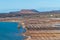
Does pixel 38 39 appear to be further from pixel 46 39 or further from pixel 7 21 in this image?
pixel 7 21

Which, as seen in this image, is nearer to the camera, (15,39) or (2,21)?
(15,39)

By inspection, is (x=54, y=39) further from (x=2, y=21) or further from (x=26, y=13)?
(x=26, y=13)

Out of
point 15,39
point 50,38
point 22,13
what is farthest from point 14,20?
point 50,38

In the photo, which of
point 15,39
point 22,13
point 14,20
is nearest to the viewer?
point 15,39

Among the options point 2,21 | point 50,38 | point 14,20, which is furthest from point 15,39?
point 2,21

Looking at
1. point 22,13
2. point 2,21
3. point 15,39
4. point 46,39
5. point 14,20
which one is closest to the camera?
point 46,39

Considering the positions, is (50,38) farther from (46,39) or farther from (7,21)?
(7,21)

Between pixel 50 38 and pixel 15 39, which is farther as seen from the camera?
pixel 15 39

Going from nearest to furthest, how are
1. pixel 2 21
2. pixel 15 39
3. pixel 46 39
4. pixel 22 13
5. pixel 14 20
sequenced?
pixel 46 39 → pixel 15 39 → pixel 14 20 → pixel 2 21 → pixel 22 13
